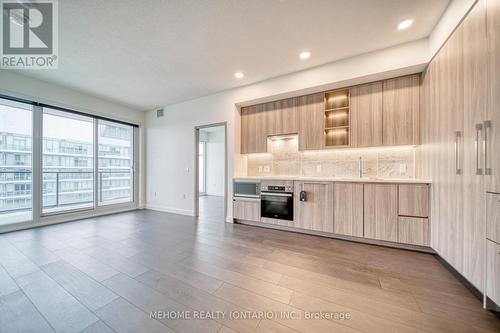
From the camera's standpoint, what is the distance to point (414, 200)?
2.41 meters

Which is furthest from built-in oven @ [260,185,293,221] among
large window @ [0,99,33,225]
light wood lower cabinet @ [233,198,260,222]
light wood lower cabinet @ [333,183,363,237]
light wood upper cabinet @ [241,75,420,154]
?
large window @ [0,99,33,225]

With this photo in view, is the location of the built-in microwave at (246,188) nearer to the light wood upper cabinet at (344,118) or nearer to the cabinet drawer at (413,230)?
the light wood upper cabinet at (344,118)

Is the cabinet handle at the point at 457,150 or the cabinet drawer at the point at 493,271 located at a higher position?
the cabinet handle at the point at 457,150

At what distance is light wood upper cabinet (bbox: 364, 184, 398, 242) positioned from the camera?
2.50 meters

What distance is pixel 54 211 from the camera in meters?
3.84

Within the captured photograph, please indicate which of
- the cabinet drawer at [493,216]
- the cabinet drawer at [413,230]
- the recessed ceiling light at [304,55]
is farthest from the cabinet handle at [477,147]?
the recessed ceiling light at [304,55]

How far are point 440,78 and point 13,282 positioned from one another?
510cm

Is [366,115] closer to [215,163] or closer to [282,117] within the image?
[282,117]

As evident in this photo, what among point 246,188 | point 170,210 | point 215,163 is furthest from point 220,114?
point 215,163

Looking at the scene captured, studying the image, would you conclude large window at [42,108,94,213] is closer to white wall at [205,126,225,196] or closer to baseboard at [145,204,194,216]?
baseboard at [145,204,194,216]

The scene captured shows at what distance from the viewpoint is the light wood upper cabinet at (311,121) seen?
3.25 metres

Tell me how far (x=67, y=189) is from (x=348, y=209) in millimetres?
6033

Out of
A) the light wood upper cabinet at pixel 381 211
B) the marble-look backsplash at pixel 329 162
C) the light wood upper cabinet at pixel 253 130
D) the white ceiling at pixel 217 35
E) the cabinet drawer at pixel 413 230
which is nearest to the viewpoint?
the white ceiling at pixel 217 35

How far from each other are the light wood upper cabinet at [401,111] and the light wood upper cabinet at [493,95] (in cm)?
135
